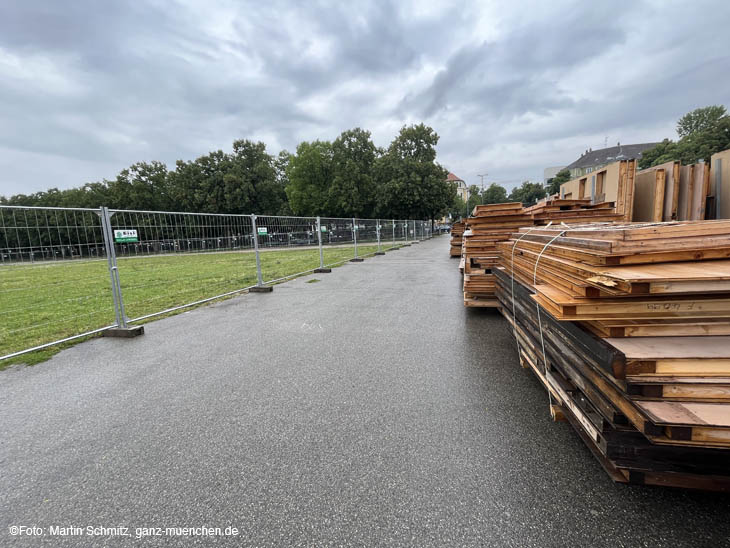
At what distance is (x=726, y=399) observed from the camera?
159cm

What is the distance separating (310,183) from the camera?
42688 mm

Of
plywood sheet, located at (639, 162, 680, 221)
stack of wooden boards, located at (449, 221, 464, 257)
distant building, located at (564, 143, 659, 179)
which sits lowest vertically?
stack of wooden boards, located at (449, 221, 464, 257)

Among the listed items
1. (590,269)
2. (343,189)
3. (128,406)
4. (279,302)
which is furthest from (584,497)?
(343,189)

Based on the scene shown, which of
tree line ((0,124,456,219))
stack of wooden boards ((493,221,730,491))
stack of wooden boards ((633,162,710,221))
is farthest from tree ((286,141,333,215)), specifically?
stack of wooden boards ((493,221,730,491))

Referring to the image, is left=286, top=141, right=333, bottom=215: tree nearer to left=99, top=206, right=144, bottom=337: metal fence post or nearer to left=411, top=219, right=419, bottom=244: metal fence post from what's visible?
left=411, top=219, right=419, bottom=244: metal fence post

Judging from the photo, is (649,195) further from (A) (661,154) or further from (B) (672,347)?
(A) (661,154)

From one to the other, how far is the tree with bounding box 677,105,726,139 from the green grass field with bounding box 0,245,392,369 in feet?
250

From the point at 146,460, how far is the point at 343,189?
39111mm

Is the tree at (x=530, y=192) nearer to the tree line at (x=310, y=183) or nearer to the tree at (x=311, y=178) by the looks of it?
the tree line at (x=310, y=183)

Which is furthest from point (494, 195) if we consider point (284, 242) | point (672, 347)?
point (672, 347)

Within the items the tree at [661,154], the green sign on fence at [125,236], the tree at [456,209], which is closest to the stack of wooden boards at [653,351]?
the green sign on fence at [125,236]

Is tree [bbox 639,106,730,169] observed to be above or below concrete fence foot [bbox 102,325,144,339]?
above

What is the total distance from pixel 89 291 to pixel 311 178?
35.2 metres

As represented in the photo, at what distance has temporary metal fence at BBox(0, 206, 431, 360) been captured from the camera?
15.6 feet
